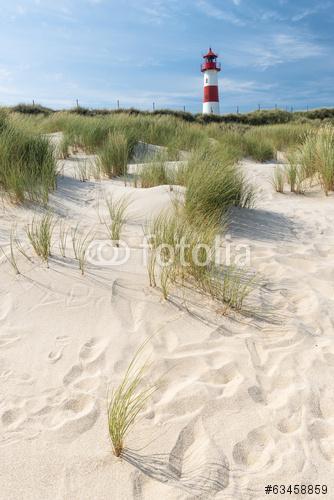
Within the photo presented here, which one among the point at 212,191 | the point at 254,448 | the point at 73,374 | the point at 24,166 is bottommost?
the point at 254,448

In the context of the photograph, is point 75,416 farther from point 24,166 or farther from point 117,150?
point 117,150

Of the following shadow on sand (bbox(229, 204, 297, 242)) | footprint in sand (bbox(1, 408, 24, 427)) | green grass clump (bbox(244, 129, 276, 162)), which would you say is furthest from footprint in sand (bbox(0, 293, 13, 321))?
green grass clump (bbox(244, 129, 276, 162))

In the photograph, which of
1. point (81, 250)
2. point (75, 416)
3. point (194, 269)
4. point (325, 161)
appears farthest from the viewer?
point (325, 161)

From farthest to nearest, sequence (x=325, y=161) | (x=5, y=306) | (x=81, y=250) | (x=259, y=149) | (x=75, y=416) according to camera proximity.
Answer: (x=259, y=149)
(x=325, y=161)
(x=81, y=250)
(x=5, y=306)
(x=75, y=416)

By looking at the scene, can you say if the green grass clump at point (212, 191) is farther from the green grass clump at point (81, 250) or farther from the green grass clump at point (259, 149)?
the green grass clump at point (259, 149)

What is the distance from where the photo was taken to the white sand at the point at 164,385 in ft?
4.95

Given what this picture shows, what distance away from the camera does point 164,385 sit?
1.98 m

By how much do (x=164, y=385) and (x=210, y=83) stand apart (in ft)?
101

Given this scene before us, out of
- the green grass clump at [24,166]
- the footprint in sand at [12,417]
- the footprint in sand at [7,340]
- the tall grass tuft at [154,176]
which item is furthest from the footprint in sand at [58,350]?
the tall grass tuft at [154,176]

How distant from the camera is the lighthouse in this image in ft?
94.6

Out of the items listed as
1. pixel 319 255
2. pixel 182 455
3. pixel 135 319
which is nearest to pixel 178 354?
pixel 135 319

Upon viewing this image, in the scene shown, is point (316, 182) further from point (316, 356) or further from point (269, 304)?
point (316, 356)

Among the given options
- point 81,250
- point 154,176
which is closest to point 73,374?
point 81,250

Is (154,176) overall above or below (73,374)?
above
